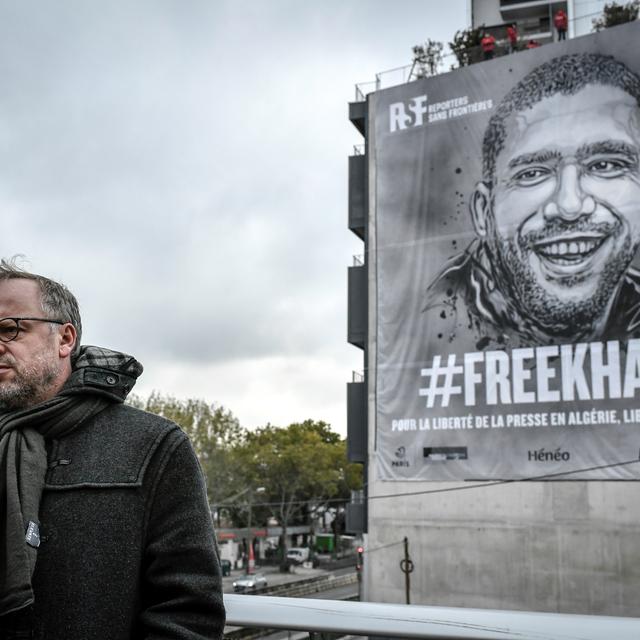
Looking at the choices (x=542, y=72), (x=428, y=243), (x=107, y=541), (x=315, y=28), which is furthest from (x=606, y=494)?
(x=107, y=541)

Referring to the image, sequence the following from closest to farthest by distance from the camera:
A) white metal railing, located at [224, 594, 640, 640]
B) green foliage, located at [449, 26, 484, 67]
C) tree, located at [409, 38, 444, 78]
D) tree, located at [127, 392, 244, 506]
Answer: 1. white metal railing, located at [224, 594, 640, 640]
2. green foliage, located at [449, 26, 484, 67]
3. tree, located at [409, 38, 444, 78]
4. tree, located at [127, 392, 244, 506]

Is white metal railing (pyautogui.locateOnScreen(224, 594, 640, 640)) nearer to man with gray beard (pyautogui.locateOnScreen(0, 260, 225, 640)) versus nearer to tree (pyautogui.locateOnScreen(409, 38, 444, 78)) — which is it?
man with gray beard (pyautogui.locateOnScreen(0, 260, 225, 640))

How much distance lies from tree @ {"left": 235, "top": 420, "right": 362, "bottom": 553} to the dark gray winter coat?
46.6 m

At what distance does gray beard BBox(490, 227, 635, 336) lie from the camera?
22750 millimetres

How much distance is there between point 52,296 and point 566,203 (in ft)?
76.4

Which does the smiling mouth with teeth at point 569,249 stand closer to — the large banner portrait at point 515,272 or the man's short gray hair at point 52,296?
the large banner portrait at point 515,272

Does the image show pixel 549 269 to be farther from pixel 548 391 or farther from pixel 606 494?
pixel 606 494

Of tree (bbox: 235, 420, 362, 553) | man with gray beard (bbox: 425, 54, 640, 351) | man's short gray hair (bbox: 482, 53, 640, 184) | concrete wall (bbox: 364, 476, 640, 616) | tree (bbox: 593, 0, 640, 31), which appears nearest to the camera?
concrete wall (bbox: 364, 476, 640, 616)

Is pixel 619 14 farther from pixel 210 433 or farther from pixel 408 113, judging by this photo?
pixel 210 433

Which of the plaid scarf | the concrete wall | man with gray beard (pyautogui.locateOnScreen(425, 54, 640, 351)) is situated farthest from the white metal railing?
man with gray beard (pyautogui.locateOnScreen(425, 54, 640, 351))

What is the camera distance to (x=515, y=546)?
23828 millimetres

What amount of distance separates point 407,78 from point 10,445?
2846 centimetres

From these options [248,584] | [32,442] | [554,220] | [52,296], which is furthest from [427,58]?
[32,442]

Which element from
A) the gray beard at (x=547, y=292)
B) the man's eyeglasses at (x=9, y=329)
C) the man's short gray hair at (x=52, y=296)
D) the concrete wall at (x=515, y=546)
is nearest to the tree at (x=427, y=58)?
the gray beard at (x=547, y=292)
